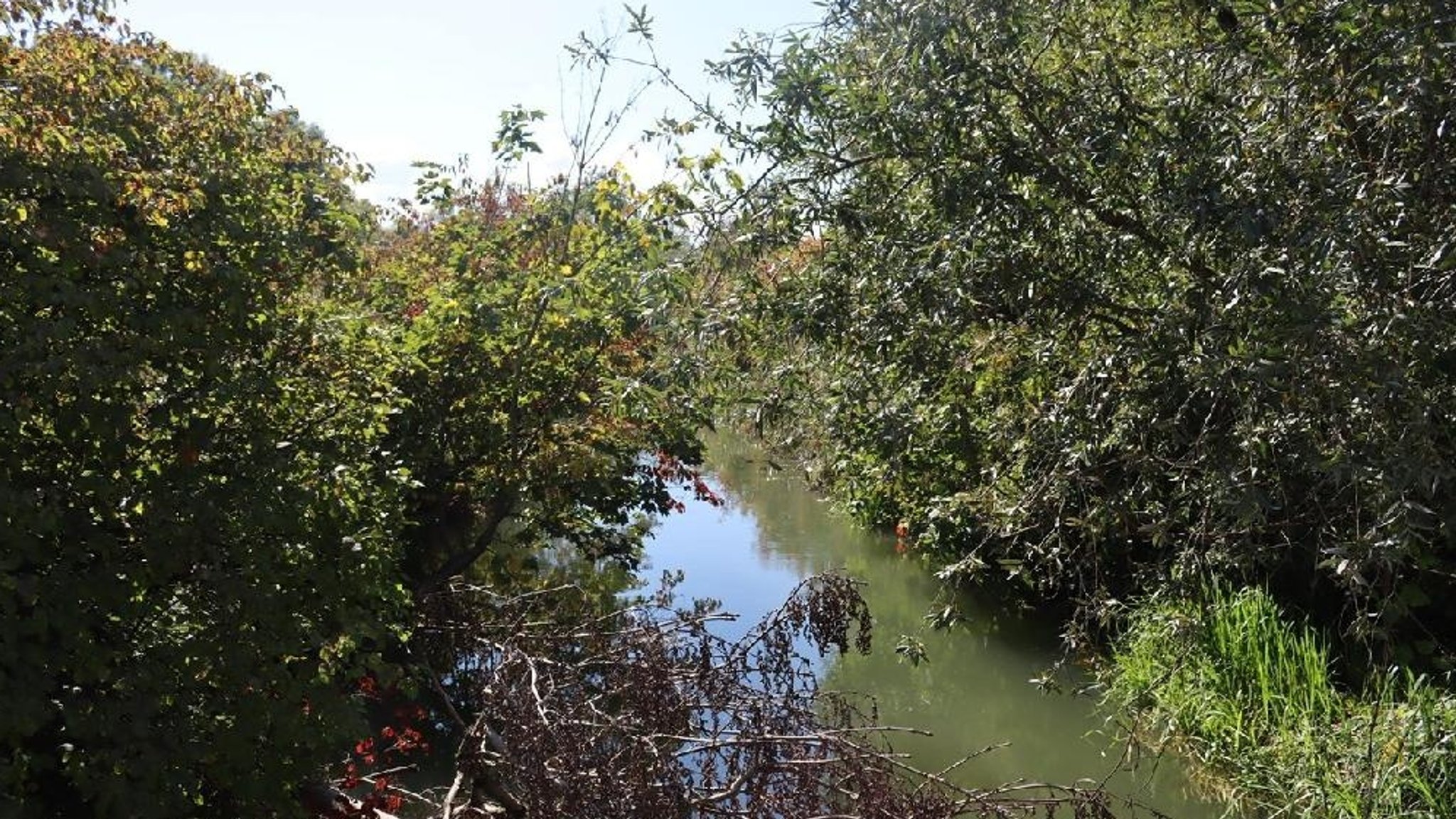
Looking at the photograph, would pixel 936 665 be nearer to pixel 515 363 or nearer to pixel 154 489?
pixel 515 363

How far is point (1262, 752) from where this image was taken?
691 cm

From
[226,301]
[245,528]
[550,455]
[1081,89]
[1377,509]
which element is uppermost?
[550,455]

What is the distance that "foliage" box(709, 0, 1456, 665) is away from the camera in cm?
377

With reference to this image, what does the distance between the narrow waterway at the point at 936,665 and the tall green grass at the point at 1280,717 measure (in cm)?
30

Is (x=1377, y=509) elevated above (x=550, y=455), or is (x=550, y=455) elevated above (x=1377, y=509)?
(x=550, y=455)

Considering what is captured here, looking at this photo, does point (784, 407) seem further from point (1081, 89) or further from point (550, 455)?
point (550, 455)

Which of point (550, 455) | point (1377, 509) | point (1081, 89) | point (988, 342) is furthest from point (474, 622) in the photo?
point (1377, 509)

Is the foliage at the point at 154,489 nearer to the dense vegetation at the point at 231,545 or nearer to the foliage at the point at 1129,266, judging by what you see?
the dense vegetation at the point at 231,545

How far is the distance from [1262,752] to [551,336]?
4.54 metres

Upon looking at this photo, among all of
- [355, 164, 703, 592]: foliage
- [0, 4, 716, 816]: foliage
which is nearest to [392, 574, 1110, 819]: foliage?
[0, 4, 716, 816]: foliage

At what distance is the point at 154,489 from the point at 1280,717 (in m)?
5.97

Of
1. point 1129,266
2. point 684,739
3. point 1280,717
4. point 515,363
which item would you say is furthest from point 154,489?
point 1280,717

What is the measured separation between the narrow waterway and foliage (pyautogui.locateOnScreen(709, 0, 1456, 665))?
40.9 inches

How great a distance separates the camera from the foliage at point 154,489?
12.7 feet
